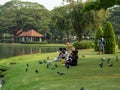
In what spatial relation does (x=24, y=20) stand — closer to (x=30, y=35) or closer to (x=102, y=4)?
(x=30, y=35)

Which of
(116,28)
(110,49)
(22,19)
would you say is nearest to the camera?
(110,49)

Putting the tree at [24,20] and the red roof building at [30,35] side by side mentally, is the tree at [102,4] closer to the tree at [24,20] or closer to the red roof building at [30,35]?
the tree at [24,20]

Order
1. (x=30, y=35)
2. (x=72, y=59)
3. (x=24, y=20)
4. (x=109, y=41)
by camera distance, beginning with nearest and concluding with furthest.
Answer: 1. (x=72, y=59)
2. (x=109, y=41)
3. (x=24, y=20)
4. (x=30, y=35)

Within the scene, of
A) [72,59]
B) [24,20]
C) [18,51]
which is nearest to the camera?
[72,59]

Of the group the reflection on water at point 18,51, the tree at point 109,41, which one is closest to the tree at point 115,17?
the reflection on water at point 18,51

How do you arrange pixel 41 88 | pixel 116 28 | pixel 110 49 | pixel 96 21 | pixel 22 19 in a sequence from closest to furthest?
pixel 41 88 → pixel 110 49 → pixel 96 21 → pixel 116 28 → pixel 22 19

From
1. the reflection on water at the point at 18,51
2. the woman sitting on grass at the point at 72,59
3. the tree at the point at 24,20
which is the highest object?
the tree at the point at 24,20

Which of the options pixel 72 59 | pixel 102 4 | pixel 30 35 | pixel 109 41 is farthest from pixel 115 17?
pixel 72 59

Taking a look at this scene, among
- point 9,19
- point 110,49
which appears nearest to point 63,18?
point 110,49

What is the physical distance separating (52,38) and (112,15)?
2005 centimetres

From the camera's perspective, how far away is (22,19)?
107 meters

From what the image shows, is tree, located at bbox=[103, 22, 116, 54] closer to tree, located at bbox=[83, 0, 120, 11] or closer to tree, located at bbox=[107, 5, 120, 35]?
tree, located at bbox=[83, 0, 120, 11]

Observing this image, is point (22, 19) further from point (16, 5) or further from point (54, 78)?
point (54, 78)

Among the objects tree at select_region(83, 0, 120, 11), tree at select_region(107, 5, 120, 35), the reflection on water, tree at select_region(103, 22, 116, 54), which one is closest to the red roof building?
tree at select_region(107, 5, 120, 35)
